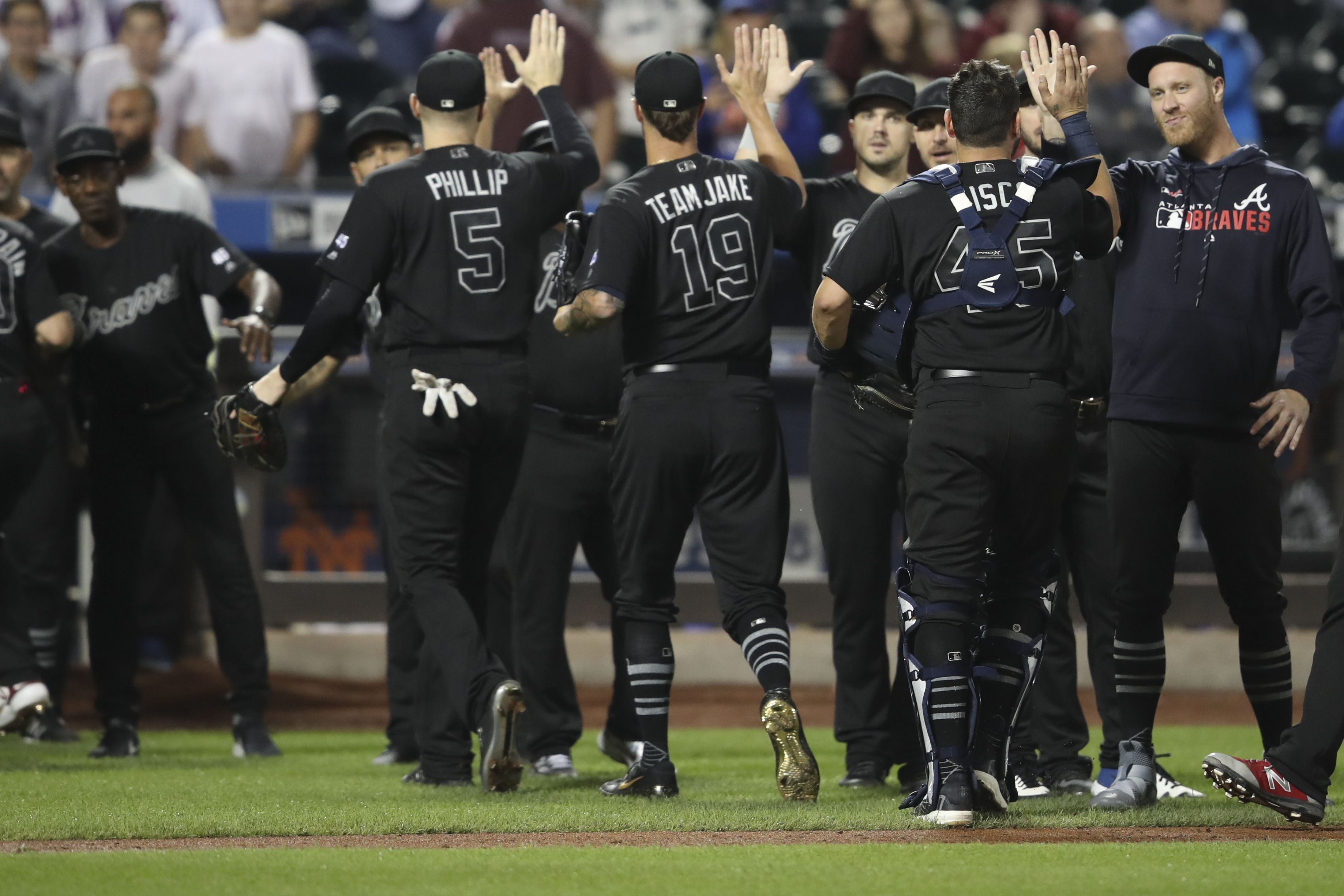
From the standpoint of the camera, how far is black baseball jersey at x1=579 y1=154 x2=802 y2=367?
5090 mm

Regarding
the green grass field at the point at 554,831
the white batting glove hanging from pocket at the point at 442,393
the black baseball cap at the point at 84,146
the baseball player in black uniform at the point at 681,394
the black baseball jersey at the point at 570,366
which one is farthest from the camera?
the black baseball cap at the point at 84,146

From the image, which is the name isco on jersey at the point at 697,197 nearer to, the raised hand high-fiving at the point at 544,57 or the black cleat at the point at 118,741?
the raised hand high-fiving at the point at 544,57

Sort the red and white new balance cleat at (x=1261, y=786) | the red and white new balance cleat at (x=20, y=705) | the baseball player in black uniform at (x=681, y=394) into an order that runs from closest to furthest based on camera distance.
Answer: the red and white new balance cleat at (x=1261, y=786), the baseball player in black uniform at (x=681, y=394), the red and white new balance cleat at (x=20, y=705)

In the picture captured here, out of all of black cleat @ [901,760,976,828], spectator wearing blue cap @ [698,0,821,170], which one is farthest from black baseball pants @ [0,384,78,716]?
spectator wearing blue cap @ [698,0,821,170]

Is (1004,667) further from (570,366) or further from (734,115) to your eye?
(734,115)

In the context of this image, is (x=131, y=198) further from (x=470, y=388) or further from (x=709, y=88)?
(x=709, y=88)

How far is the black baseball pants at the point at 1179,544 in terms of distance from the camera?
4.86 m

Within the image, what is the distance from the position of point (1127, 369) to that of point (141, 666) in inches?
229

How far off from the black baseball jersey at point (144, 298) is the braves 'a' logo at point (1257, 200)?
3654 mm

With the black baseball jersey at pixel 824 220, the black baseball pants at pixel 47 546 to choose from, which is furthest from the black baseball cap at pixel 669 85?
the black baseball pants at pixel 47 546

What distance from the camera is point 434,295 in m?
5.38

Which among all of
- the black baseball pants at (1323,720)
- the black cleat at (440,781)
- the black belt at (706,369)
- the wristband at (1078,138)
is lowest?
the black cleat at (440,781)

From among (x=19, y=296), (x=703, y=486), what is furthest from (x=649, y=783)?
(x=19, y=296)

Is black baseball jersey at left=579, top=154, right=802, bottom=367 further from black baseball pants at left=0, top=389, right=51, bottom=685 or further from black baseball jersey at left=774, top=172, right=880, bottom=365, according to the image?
black baseball pants at left=0, top=389, right=51, bottom=685
